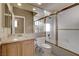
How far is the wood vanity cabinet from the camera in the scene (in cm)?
186

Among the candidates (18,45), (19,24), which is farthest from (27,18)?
(18,45)

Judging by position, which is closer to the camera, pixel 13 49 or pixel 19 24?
pixel 13 49

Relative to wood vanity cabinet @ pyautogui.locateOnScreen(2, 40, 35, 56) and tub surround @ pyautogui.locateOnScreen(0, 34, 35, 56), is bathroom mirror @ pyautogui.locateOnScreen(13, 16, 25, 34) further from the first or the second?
wood vanity cabinet @ pyautogui.locateOnScreen(2, 40, 35, 56)

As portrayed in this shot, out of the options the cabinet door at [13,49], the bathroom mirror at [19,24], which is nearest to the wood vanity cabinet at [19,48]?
the cabinet door at [13,49]

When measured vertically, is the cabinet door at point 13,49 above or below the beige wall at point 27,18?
below

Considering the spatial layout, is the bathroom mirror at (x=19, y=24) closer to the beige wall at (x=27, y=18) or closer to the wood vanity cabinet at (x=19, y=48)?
the beige wall at (x=27, y=18)

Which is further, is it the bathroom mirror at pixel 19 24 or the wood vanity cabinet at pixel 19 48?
the bathroom mirror at pixel 19 24

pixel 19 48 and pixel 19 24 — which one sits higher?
pixel 19 24

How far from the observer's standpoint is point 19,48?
7.37 ft

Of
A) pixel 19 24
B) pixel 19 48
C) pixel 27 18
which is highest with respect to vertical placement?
pixel 27 18

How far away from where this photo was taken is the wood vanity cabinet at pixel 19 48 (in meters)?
1.86

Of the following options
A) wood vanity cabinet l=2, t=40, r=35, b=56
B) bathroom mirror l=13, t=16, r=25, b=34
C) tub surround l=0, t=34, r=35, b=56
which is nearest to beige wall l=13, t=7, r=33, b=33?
Result: bathroom mirror l=13, t=16, r=25, b=34

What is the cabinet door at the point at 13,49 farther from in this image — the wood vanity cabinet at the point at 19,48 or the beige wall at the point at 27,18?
the beige wall at the point at 27,18

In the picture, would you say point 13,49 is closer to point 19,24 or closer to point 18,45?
point 18,45
